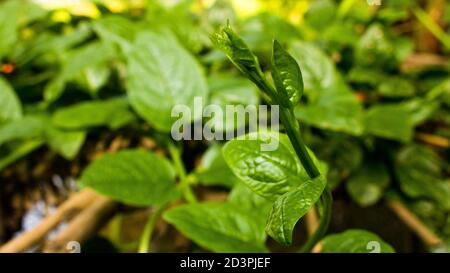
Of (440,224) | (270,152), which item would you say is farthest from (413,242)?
(270,152)

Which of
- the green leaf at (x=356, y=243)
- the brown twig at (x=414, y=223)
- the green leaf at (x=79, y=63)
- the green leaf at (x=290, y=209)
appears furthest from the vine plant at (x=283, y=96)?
the green leaf at (x=79, y=63)

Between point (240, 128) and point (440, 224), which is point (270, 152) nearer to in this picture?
point (240, 128)

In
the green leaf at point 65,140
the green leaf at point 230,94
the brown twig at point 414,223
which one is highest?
the green leaf at point 230,94

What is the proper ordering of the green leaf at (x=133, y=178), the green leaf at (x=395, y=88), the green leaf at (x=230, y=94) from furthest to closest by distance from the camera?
the green leaf at (x=395, y=88) < the green leaf at (x=230, y=94) < the green leaf at (x=133, y=178)

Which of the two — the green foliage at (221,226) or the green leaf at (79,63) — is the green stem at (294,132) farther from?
the green leaf at (79,63)

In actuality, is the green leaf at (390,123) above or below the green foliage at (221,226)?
above

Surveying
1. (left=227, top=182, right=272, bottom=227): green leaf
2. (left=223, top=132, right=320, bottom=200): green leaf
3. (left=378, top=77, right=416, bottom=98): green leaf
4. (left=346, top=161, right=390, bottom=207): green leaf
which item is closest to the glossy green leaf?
(left=223, top=132, right=320, bottom=200): green leaf

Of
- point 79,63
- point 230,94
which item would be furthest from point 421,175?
point 79,63

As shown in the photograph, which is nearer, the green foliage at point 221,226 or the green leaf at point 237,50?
the green leaf at point 237,50

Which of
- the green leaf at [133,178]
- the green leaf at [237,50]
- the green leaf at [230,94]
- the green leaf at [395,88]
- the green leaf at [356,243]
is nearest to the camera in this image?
the green leaf at [237,50]
